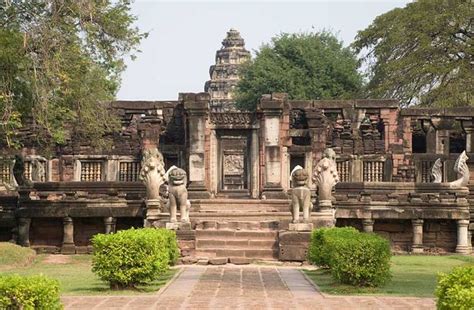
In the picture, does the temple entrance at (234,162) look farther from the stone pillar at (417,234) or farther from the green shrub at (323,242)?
the green shrub at (323,242)

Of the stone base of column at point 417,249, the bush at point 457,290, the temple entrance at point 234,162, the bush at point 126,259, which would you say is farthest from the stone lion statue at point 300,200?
the bush at point 457,290

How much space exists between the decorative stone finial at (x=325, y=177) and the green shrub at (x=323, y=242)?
532 cm

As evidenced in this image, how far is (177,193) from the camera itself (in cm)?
2228

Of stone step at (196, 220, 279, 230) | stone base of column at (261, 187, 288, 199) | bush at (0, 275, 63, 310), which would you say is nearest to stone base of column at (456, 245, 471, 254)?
stone base of column at (261, 187, 288, 199)

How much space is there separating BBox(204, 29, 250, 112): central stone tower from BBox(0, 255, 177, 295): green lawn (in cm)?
4399

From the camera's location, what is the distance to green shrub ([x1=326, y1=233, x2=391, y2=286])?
49.9ft

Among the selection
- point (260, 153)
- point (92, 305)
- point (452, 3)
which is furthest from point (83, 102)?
point (452, 3)

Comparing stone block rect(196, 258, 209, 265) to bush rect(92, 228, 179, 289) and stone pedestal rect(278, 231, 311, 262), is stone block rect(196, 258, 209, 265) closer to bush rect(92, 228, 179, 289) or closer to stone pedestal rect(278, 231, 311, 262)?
stone pedestal rect(278, 231, 311, 262)

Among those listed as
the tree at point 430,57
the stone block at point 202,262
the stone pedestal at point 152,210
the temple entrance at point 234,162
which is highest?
the tree at point 430,57

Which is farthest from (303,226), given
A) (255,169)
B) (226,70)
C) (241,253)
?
(226,70)

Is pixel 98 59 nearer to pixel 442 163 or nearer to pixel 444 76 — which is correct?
pixel 442 163

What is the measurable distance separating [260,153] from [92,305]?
19357 millimetres

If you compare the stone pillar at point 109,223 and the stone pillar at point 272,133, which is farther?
the stone pillar at point 272,133

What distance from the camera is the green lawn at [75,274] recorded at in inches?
580
